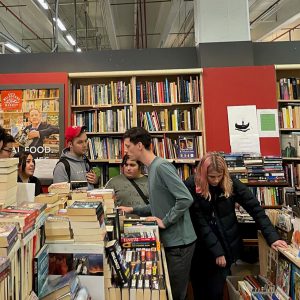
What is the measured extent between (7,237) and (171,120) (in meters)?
3.09

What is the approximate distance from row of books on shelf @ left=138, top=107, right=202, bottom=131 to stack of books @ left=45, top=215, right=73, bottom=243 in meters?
2.61

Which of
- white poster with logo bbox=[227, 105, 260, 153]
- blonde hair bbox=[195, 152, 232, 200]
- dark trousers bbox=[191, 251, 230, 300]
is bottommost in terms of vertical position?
dark trousers bbox=[191, 251, 230, 300]

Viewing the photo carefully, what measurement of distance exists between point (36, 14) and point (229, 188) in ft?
20.9

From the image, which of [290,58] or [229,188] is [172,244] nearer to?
[229,188]

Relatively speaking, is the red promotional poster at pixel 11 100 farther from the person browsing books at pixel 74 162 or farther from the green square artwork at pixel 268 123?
the green square artwork at pixel 268 123

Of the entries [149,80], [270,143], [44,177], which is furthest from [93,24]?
[270,143]

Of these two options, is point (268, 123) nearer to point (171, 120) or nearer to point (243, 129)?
point (243, 129)

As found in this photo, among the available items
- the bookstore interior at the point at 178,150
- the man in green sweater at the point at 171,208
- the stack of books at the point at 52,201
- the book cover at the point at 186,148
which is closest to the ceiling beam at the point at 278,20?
the bookstore interior at the point at 178,150

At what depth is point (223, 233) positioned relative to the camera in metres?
2.13

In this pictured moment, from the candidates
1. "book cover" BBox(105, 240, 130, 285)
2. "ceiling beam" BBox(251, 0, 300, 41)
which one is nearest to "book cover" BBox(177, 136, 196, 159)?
"book cover" BBox(105, 240, 130, 285)

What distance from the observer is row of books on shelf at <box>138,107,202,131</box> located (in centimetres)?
383

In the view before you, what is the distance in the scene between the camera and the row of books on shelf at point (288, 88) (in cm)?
387

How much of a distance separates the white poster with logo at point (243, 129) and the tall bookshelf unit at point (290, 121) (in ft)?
1.38

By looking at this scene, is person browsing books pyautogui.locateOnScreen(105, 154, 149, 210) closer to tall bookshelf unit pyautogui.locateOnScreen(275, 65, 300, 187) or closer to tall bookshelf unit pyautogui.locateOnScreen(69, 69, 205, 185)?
tall bookshelf unit pyautogui.locateOnScreen(69, 69, 205, 185)
